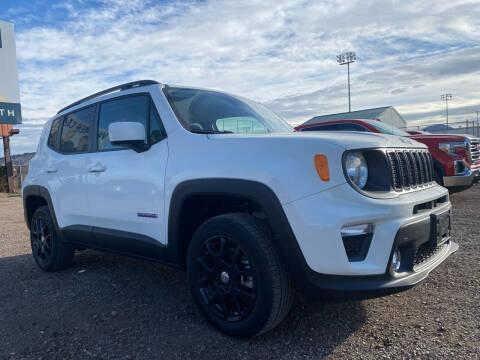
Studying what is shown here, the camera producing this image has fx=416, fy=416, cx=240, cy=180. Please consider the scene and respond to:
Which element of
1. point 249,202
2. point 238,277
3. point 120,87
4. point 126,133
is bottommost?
point 238,277

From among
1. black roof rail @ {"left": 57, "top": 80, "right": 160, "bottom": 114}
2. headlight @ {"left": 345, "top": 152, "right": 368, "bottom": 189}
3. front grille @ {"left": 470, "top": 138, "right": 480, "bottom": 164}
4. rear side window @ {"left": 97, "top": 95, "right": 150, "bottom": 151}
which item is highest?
black roof rail @ {"left": 57, "top": 80, "right": 160, "bottom": 114}

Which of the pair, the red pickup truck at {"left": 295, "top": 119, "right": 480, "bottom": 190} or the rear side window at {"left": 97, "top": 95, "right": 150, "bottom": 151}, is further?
the red pickup truck at {"left": 295, "top": 119, "right": 480, "bottom": 190}

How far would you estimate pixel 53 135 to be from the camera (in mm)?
4844

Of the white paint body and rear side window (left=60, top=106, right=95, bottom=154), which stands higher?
rear side window (left=60, top=106, right=95, bottom=154)

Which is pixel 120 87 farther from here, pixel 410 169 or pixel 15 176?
pixel 15 176

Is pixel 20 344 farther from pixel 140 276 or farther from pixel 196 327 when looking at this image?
pixel 140 276

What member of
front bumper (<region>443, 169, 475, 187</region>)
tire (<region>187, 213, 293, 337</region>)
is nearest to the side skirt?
tire (<region>187, 213, 293, 337</region>)

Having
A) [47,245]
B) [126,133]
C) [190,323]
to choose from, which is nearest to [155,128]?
[126,133]

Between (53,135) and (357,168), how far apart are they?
3.71m

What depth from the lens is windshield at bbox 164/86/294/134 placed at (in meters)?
3.41

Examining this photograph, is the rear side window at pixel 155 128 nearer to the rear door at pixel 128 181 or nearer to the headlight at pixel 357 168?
the rear door at pixel 128 181

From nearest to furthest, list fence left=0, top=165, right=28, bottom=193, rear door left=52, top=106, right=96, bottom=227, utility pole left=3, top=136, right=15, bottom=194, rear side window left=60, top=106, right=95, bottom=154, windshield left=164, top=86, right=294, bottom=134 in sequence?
1. windshield left=164, top=86, right=294, bottom=134
2. rear door left=52, top=106, right=96, bottom=227
3. rear side window left=60, top=106, right=95, bottom=154
4. utility pole left=3, top=136, right=15, bottom=194
5. fence left=0, top=165, right=28, bottom=193

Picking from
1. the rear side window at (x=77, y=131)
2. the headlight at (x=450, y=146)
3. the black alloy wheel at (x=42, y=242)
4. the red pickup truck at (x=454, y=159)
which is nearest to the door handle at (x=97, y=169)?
the rear side window at (x=77, y=131)

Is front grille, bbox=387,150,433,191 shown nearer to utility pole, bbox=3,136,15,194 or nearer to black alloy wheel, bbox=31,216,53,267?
black alloy wheel, bbox=31,216,53,267
